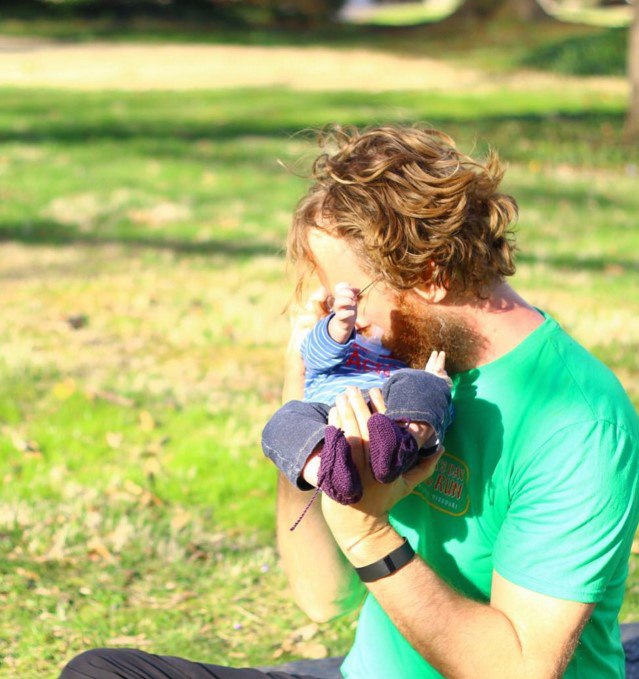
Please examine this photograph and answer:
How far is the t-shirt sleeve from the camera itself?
2.04 metres

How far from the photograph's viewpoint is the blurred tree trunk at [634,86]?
1282 cm

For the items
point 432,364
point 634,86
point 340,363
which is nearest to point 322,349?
point 340,363

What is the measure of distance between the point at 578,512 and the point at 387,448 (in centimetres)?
44

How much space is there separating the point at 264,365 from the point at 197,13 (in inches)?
1101

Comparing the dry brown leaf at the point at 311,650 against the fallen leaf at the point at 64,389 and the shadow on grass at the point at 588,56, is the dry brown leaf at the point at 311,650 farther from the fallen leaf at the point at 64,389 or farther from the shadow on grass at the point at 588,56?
the shadow on grass at the point at 588,56

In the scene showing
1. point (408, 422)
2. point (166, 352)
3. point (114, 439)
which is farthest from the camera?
point (166, 352)

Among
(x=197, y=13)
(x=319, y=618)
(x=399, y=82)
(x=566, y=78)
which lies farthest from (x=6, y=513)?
(x=197, y=13)

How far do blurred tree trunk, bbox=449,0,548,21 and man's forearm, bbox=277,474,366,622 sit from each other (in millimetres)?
28856

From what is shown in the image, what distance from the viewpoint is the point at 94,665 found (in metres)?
2.49

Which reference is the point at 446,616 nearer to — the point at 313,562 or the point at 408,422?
the point at 408,422

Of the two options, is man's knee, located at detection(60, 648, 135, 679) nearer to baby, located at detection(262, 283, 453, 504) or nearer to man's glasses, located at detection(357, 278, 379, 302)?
baby, located at detection(262, 283, 453, 504)

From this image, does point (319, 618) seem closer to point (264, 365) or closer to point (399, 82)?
point (264, 365)

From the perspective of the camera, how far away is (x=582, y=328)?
658 centimetres

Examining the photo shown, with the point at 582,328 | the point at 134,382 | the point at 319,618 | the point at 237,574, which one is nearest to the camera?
the point at 319,618
